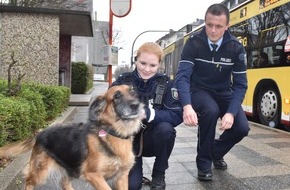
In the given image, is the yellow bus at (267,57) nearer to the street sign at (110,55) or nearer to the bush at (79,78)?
the street sign at (110,55)

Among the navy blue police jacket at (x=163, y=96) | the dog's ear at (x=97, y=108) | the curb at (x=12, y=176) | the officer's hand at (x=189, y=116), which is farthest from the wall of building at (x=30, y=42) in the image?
the dog's ear at (x=97, y=108)

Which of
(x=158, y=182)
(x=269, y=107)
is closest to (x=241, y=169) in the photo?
(x=158, y=182)

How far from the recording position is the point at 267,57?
9.45 meters

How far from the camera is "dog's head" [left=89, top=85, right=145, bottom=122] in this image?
3314 mm

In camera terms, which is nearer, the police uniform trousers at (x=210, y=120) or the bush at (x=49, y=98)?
the police uniform trousers at (x=210, y=120)

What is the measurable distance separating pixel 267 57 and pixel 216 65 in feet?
17.9

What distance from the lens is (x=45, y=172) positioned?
142 inches

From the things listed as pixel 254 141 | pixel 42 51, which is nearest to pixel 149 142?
pixel 254 141

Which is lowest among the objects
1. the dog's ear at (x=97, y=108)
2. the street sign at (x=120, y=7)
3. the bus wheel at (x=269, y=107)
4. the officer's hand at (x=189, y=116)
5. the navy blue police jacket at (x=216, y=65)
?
the bus wheel at (x=269, y=107)

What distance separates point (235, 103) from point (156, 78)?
0.99m

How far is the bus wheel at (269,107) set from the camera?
29.8 ft

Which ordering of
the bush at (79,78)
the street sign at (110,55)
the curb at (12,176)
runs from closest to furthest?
the curb at (12,176), the street sign at (110,55), the bush at (79,78)

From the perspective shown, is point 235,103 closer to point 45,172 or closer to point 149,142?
point 149,142

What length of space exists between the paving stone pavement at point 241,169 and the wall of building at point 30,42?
18.7 feet
